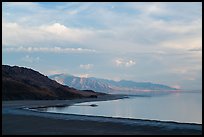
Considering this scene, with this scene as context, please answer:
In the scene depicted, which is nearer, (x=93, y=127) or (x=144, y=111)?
(x=93, y=127)

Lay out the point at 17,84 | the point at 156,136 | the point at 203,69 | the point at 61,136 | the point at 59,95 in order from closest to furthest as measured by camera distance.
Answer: the point at 203,69 < the point at 61,136 < the point at 156,136 < the point at 17,84 < the point at 59,95

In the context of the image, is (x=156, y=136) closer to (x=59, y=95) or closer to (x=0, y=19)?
(x=0, y=19)

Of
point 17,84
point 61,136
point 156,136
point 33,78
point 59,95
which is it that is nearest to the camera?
point 61,136

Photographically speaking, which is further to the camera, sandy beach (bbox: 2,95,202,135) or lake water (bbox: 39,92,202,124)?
lake water (bbox: 39,92,202,124)

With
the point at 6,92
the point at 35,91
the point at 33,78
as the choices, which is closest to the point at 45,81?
the point at 33,78

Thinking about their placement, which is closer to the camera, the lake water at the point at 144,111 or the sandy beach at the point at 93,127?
A: the sandy beach at the point at 93,127

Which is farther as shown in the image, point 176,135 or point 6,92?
point 6,92

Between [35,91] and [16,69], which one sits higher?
[16,69]

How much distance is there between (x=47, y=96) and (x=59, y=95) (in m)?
10.5

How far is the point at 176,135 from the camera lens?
15492mm

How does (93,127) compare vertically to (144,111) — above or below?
below

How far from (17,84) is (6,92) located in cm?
808

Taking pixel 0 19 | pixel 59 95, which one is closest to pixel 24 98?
pixel 59 95

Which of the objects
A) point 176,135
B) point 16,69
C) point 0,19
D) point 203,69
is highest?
point 16,69
